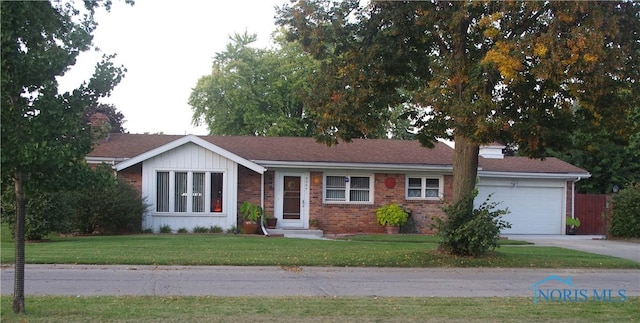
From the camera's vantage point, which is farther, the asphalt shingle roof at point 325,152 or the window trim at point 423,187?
the window trim at point 423,187

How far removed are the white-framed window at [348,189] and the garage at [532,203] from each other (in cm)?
486

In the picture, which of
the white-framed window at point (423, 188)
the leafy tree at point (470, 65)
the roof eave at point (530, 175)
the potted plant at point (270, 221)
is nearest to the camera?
the leafy tree at point (470, 65)

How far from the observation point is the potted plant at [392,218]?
24.8 m

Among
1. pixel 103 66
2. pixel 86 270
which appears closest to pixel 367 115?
pixel 86 270

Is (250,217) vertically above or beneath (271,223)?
above

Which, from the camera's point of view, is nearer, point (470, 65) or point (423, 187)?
point (470, 65)

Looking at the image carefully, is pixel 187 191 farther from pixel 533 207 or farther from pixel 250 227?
pixel 533 207

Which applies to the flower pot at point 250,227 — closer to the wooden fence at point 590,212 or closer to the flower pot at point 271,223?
the flower pot at point 271,223

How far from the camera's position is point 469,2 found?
13672 millimetres

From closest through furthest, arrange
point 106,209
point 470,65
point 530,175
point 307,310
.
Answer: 1. point 307,310
2. point 470,65
3. point 106,209
4. point 530,175

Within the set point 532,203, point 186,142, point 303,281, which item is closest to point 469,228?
point 303,281

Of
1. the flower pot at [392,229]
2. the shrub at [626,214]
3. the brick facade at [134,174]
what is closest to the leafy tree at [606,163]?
the shrub at [626,214]

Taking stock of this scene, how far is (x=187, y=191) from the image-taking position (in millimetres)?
23875

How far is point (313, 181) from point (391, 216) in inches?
123
